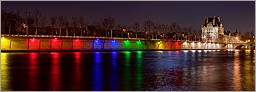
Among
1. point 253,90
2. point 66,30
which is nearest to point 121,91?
point 253,90

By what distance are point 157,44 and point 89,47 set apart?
103 ft

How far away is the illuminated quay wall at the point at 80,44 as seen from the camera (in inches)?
2753

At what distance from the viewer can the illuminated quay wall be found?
2753 inches

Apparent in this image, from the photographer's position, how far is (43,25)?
315 ft

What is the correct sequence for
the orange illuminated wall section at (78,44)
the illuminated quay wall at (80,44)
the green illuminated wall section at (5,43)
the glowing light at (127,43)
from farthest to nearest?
the glowing light at (127,43) < the orange illuminated wall section at (78,44) < the illuminated quay wall at (80,44) < the green illuminated wall section at (5,43)

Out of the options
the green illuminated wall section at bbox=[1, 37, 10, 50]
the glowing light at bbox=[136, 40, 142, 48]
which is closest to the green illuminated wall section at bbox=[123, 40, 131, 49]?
the glowing light at bbox=[136, 40, 142, 48]

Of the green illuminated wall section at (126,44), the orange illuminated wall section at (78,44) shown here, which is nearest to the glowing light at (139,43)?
the green illuminated wall section at (126,44)

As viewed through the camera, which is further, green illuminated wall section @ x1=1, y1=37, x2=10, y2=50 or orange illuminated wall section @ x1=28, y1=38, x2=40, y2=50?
orange illuminated wall section @ x1=28, y1=38, x2=40, y2=50

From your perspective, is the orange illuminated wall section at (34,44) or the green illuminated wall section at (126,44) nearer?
the orange illuminated wall section at (34,44)

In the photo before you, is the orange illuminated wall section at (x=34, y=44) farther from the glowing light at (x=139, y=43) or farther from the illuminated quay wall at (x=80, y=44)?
the glowing light at (x=139, y=43)

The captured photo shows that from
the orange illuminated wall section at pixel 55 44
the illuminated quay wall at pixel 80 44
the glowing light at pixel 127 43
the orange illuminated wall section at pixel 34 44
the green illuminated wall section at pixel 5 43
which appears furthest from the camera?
the glowing light at pixel 127 43

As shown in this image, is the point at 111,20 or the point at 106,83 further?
the point at 111,20

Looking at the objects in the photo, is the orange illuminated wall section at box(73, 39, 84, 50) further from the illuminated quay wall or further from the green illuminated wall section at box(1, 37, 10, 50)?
the green illuminated wall section at box(1, 37, 10, 50)

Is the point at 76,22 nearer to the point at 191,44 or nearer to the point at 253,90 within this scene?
the point at 191,44
